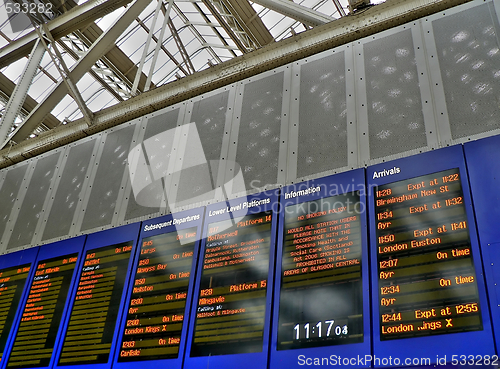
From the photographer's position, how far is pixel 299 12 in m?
7.12

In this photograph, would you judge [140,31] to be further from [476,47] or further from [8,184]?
[476,47]

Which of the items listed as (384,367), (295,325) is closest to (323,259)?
(295,325)

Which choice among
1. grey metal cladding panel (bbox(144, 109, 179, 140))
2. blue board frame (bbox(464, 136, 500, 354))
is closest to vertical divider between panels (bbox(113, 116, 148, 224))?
grey metal cladding panel (bbox(144, 109, 179, 140))

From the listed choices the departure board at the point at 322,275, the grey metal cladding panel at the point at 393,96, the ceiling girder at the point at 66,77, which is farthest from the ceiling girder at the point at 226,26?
the departure board at the point at 322,275

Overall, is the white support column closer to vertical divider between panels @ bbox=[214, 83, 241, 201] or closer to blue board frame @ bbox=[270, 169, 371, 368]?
vertical divider between panels @ bbox=[214, 83, 241, 201]

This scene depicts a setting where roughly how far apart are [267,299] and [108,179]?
12.2 ft

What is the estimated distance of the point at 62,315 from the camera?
655 centimetres

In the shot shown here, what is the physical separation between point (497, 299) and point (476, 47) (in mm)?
2899

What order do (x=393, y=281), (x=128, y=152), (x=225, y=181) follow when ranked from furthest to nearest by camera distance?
(x=128, y=152), (x=225, y=181), (x=393, y=281)

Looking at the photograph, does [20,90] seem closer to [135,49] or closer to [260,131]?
[260,131]

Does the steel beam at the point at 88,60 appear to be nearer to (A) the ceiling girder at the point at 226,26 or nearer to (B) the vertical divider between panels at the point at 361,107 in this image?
(B) the vertical divider between panels at the point at 361,107

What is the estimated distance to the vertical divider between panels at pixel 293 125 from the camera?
591cm

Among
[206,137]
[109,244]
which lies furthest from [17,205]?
[206,137]

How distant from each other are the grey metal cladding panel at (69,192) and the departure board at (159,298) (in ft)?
6.43
